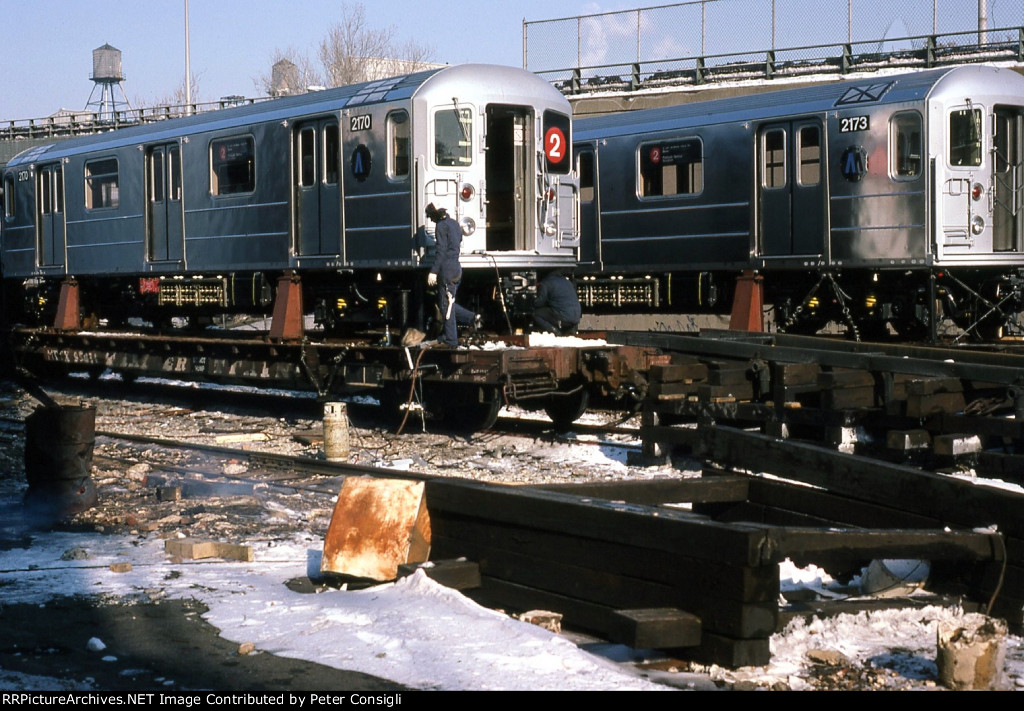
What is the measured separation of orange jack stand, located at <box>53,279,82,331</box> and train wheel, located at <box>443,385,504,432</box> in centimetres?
882

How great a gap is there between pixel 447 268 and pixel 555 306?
162 cm

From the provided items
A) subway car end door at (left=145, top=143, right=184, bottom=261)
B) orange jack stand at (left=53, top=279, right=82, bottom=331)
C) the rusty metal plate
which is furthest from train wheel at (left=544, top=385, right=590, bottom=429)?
orange jack stand at (left=53, top=279, right=82, bottom=331)

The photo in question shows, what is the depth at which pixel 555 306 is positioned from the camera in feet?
45.4

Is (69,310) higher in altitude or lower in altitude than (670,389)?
higher

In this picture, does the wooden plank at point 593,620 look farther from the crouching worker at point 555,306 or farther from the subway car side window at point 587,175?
the subway car side window at point 587,175

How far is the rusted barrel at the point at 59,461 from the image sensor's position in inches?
368

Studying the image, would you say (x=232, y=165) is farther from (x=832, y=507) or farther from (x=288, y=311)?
(x=832, y=507)

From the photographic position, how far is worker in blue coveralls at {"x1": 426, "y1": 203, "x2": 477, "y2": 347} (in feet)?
41.7

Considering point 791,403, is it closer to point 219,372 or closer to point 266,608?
point 266,608

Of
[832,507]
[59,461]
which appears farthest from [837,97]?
[59,461]

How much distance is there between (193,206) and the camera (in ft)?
54.8

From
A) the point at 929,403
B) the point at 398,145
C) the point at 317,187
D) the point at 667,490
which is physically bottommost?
the point at 667,490
